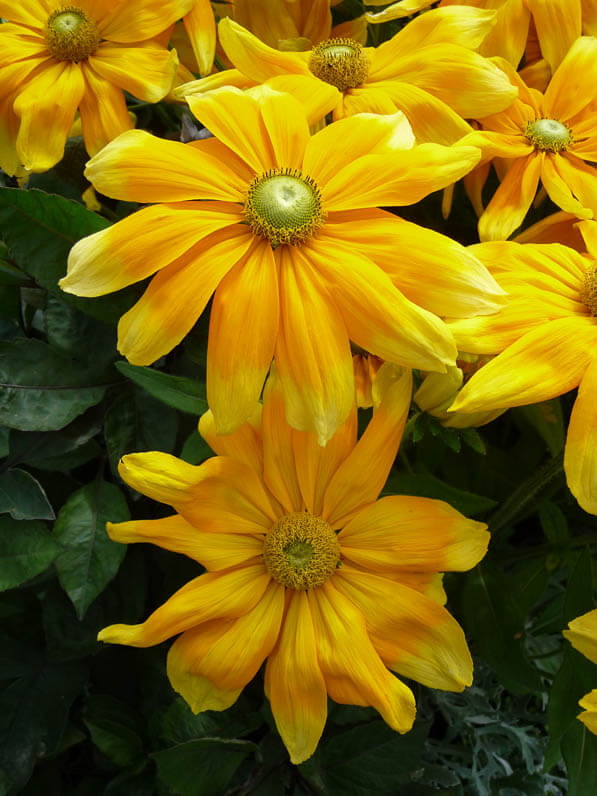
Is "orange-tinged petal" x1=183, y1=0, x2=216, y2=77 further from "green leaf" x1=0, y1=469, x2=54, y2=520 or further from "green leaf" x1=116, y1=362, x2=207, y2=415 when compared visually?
"green leaf" x1=0, y1=469, x2=54, y2=520

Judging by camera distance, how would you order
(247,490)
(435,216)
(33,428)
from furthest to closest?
(435,216) → (33,428) → (247,490)

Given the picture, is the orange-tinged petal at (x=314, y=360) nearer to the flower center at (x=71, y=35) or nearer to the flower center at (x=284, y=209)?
the flower center at (x=284, y=209)

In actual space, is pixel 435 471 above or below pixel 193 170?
below

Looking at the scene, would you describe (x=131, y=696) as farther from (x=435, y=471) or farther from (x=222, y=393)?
(x=222, y=393)

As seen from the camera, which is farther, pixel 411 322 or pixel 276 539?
pixel 276 539

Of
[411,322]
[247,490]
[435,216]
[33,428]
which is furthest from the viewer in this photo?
[435,216]

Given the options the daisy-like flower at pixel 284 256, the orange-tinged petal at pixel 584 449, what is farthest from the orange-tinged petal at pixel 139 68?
the orange-tinged petal at pixel 584 449

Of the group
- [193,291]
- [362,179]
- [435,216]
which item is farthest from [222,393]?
[435,216]

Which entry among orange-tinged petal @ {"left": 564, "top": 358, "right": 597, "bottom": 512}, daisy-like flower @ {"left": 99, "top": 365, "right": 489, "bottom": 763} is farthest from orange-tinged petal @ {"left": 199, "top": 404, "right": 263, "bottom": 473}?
orange-tinged petal @ {"left": 564, "top": 358, "right": 597, "bottom": 512}
